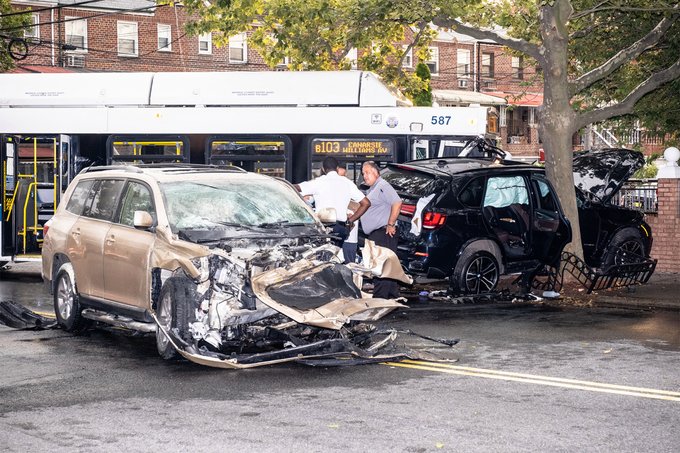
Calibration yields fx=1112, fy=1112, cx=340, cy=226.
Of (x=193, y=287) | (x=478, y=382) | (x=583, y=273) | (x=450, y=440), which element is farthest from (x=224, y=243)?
(x=583, y=273)

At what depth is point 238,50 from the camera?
157 ft

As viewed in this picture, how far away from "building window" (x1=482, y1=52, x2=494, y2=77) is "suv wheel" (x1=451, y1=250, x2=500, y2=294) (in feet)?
138

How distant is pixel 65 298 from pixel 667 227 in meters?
12.6

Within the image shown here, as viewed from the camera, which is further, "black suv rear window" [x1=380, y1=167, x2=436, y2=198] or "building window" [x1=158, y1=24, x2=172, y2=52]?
"building window" [x1=158, y1=24, x2=172, y2=52]

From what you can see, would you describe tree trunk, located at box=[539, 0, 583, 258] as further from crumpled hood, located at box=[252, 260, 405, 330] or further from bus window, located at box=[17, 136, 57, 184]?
bus window, located at box=[17, 136, 57, 184]

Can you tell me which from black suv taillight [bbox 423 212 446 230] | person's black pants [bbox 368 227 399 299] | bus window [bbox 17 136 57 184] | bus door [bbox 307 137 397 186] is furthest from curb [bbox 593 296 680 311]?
bus window [bbox 17 136 57 184]

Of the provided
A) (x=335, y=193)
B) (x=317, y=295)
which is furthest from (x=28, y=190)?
(x=317, y=295)

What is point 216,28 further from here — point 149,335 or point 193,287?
point 193,287

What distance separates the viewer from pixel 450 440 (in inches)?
271

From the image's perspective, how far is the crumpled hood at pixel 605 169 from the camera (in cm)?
1764

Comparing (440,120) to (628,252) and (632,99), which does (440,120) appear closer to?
(632,99)

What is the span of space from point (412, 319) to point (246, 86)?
302 inches

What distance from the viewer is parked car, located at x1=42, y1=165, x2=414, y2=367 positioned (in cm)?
963

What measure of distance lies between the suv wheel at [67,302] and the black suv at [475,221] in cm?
480
